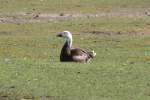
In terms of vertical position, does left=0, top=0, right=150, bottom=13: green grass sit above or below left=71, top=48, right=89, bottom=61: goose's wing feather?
below

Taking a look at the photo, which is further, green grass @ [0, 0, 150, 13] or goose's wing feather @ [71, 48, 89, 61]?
green grass @ [0, 0, 150, 13]

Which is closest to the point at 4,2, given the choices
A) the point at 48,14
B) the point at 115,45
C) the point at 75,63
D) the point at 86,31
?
the point at 48,14

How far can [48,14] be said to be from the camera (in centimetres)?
3781

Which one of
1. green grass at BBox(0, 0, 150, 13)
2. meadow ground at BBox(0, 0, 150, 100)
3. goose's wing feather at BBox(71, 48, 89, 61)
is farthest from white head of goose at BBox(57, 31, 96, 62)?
green grass at BBox(0, 0, 150, 13)

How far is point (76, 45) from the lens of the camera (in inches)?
1025

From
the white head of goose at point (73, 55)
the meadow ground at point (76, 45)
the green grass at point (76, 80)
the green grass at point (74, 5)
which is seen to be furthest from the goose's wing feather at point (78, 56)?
the green grass at point (74, 5)

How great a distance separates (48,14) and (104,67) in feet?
69.1

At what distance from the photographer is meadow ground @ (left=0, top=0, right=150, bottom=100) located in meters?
14.2

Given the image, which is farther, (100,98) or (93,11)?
(93,11)

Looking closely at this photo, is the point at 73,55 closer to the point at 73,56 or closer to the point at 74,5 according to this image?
the point at 73,56

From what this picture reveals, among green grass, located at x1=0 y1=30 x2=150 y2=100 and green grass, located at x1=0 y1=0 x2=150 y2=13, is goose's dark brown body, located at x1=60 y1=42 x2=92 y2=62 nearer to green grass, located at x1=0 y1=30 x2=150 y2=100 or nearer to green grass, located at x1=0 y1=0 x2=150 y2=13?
green grass, located at x1=0 y1=30 x2=150 y2=100

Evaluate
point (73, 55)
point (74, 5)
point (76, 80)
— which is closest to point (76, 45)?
point (73, 55)

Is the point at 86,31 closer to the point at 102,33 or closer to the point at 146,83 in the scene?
the point at 102,33

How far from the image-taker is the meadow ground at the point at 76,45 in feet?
46.5
